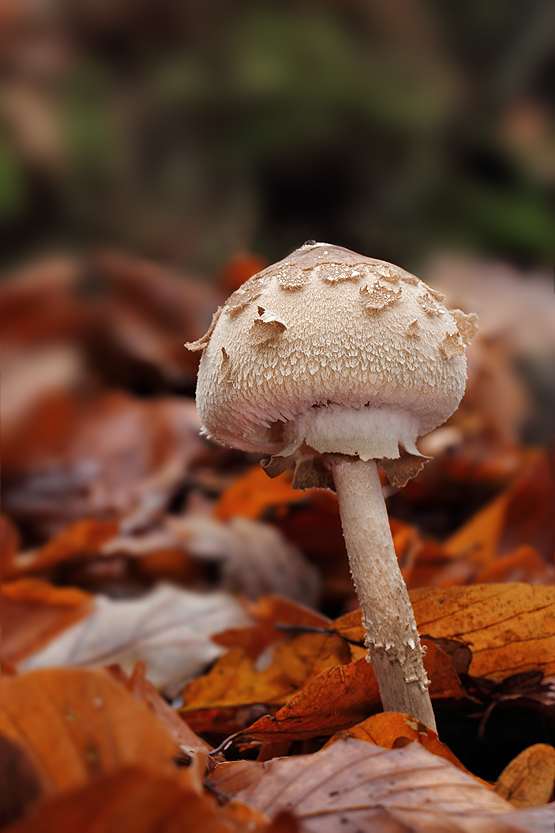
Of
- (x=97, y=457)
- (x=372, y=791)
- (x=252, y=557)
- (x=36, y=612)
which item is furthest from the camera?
(x=97, y=457)

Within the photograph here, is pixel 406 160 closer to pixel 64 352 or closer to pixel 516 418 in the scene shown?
pixel 516 418

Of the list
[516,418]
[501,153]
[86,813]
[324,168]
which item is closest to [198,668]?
[86,813]

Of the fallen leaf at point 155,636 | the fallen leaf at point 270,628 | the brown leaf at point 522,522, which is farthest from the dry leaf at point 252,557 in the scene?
the brown leaf at point 522,522

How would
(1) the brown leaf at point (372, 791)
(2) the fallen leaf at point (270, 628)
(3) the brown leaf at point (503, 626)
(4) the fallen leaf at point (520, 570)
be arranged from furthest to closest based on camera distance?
(4) the fallen leaf at point (520, 570) < (2) the fallen leaf at point (270, 628) < (3) the brown leaf at point (503, 626) < (1) the brown leaf at point (372, 791)

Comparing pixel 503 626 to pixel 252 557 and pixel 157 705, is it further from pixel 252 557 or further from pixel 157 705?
pixel 252 557

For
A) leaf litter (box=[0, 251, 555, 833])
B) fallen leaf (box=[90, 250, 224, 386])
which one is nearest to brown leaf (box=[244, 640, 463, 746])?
leaf litter (box=[0, 251, 555, 833])

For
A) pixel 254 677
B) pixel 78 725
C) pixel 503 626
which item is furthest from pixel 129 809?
pixel 254 677

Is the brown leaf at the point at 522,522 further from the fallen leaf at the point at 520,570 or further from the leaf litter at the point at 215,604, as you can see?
the fallen leaf at the point at 520,570
